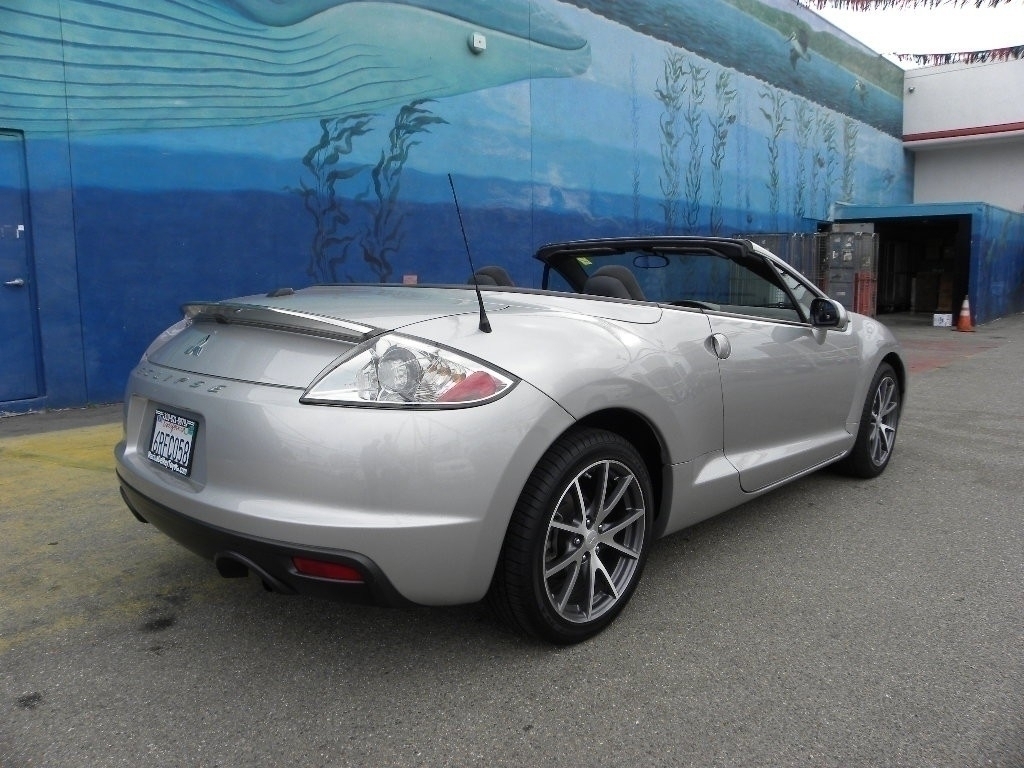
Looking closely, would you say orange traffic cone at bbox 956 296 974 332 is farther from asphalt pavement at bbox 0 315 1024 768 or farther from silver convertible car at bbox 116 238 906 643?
silver convertible car at bbox 116 238 906 643

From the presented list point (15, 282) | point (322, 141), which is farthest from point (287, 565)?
point (322, 141)

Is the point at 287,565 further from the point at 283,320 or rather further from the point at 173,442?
the point at 283,320

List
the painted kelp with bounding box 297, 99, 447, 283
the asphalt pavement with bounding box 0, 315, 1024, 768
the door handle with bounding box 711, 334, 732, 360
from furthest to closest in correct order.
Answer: the painted kelp with bounding box 297, 99, 447, 283 → the door handle with bounding box 711, 334, 732, 360 → the asphalt pavement with bounding box 0, 315, 1024, 768

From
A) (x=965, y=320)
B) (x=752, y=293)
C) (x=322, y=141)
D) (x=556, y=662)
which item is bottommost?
(x=556, y=662)

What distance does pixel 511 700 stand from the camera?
246cm

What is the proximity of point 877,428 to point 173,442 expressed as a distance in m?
3.95

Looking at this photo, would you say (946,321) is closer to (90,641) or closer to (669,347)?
(669,347)

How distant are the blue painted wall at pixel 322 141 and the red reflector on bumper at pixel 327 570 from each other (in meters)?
6.05

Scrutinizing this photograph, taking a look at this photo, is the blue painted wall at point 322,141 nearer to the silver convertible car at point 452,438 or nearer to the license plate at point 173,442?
the silver convertible car at point 452,438

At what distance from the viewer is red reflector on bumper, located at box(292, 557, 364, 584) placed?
7.41ft

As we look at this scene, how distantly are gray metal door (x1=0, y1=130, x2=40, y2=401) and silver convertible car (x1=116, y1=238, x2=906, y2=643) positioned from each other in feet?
Result: 15.6

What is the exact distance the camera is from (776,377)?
3.66 meters

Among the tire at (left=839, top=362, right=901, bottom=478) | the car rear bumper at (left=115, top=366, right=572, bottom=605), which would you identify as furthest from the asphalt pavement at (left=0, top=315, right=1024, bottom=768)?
the tire at (left=839, top=362, right=901, bottom=478)

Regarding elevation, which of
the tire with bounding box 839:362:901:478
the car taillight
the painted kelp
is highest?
the painted kelp
